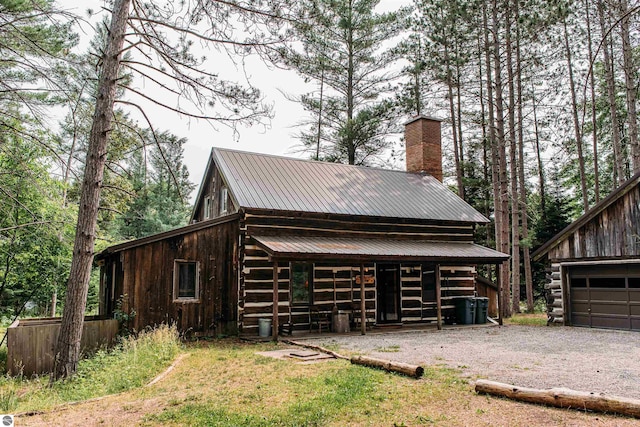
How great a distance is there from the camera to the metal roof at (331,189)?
48.9 ft

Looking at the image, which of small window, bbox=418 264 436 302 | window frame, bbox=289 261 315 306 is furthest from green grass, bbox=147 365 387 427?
small window, bbox=418 264 436 302

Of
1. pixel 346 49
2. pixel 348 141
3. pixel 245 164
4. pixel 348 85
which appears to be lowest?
pixel 245 164

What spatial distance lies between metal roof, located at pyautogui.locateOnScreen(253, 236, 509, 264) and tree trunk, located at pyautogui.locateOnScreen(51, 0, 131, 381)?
450cm

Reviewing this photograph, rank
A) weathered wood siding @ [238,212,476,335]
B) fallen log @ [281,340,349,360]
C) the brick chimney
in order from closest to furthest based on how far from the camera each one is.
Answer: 1. fallen log @ [281,340,349,360]
2. weathered wood siding @ [238,212,476,335]
3. the brick chimney

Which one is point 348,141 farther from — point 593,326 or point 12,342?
point 12,342

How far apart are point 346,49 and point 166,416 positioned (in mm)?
24672

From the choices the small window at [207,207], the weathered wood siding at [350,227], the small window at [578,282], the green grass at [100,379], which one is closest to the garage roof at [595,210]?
the small window at [578,282]

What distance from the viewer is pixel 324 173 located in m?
18.1

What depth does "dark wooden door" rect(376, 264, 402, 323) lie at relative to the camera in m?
16.2

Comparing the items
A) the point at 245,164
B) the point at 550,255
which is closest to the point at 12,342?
the point at 245,164

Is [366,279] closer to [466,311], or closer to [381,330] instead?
[381,330]

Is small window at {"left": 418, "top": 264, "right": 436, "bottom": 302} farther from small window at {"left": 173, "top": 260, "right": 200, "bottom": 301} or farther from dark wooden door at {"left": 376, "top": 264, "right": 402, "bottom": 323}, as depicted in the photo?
small window at {"left": 173, "top": 260, "right": 200, "bottom": 301}

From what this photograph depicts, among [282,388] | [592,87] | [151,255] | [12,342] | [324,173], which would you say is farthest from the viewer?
[592,87]

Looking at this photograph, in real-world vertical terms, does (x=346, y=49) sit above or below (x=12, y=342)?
above
